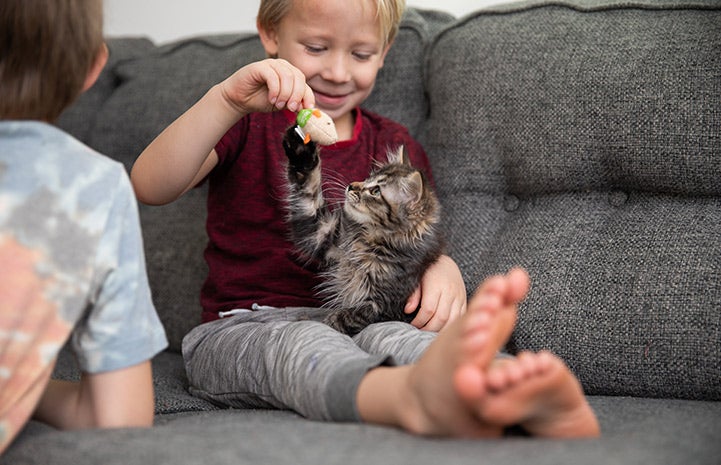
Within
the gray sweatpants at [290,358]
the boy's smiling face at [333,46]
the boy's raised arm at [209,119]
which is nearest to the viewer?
the gray sweatpants at [290,358]

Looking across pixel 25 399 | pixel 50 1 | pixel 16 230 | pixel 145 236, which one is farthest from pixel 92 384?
pixel 145 236

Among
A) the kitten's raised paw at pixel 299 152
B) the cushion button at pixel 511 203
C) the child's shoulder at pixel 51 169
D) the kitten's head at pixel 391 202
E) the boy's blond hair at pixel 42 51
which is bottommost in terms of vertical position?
the cushion button at pixel 511 203

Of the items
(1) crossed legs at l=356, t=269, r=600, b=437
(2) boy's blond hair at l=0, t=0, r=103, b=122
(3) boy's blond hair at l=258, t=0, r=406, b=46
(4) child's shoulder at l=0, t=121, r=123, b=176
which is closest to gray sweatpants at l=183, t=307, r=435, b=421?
(1) crossed legs at l=356, t=269, r=600, b=437

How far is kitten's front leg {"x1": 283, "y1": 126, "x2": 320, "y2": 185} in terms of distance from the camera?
150 centimetres

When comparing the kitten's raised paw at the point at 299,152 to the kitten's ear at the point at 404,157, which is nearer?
the kitten's raised paw at the point at 299,152

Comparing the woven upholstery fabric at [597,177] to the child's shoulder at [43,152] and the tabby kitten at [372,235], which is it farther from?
the child's shoulder at [43,152]

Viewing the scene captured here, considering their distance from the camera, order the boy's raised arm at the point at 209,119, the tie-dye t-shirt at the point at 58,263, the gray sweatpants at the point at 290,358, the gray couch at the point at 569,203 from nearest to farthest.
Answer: the tie-dye t-shirt at the point at 58,263 → the gray sweatpants at the point at 290,358 → the gray couch at the point at 569,203 → the boy's raised arm at the point at 209,119

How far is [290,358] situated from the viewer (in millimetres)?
1257

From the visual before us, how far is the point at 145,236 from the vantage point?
7.14 feet

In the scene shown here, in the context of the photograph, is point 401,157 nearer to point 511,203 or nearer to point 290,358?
point 511,203

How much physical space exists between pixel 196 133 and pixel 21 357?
61cm

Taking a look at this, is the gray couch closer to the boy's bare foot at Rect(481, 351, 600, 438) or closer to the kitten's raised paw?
the boy's bare foot at Rect(481, 351, 600, 438)

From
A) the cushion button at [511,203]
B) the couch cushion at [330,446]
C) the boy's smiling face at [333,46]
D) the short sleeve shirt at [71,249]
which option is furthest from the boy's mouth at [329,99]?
the couch cushion at [330,446]

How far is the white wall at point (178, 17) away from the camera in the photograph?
9.43ft
